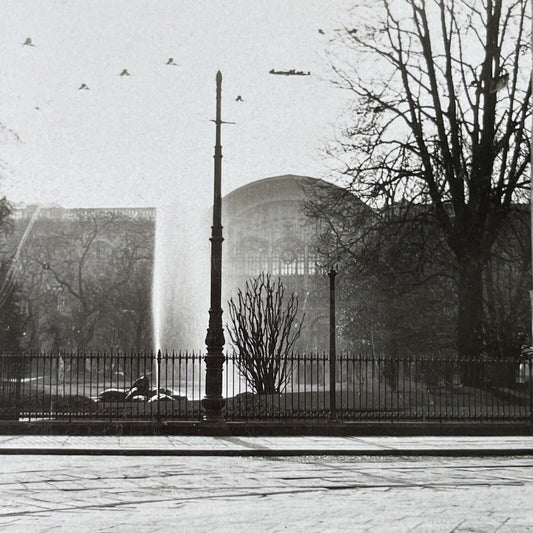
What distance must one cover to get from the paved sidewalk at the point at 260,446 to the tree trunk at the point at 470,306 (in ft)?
28.8

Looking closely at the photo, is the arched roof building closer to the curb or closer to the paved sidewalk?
the paved sidewalk

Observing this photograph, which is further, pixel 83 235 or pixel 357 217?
pixel 83 235

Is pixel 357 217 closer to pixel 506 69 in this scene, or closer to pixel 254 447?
pixel 506 69

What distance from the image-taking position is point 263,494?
31.6ft

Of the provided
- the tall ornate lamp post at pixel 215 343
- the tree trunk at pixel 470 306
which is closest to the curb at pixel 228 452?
the tall ornate lamp post at pixel 215 343

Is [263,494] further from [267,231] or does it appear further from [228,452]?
[267,231]

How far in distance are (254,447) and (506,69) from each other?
16.5 m

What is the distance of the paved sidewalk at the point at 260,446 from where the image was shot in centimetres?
1490

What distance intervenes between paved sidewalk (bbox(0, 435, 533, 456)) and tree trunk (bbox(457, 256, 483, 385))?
8.78m

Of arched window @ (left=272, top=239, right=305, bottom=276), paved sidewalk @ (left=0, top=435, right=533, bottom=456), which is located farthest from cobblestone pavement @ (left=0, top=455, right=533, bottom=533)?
arched window @ (left=272, top=239, right=305, bottom=276)

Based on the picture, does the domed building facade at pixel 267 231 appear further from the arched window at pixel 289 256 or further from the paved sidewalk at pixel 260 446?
the paved sidewalk at pixel 260 446

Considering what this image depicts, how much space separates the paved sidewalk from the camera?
14.9 metres

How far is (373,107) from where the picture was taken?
1066 inches

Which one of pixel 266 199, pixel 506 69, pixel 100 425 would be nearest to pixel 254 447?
pixel 100 425
